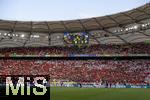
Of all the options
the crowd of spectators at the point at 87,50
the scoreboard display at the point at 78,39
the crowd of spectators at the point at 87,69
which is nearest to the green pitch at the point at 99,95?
the crowd of spectators at the point at 87,69

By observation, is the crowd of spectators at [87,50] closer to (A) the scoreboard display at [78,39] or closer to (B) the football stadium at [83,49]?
(B) the football stadium at [83,49]

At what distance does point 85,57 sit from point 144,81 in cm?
2017

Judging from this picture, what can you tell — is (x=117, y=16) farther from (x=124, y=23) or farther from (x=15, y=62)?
(x=15, y=62)

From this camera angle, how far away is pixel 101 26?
9131 cm

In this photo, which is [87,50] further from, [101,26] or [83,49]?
[101,26]

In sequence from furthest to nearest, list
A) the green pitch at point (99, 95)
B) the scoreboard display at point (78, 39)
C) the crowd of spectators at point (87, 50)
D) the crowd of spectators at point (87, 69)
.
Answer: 1. the scoreboard display at point (78, 39)
2. the crowd of spectators at point (87, 50)
3. the crowd of spectators at point (87, 69)
4. the green pitch at point (99, 95)

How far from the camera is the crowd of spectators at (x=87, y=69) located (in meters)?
71.0

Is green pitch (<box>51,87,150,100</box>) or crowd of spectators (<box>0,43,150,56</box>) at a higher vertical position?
crowd of spectators (<box>0,43,150,56</box>)

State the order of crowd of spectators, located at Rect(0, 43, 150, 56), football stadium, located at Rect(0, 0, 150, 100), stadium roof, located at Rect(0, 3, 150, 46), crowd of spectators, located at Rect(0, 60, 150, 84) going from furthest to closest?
stadium roof, located at Rect(0, 3, 150, 46)
crowd of spectators, located at Rect(0, 43, 150, 56)
football stadium, located at Rect(0, 0, 150, 100)
crowd of spectators, located at Rect(0, 60, 150, 84)

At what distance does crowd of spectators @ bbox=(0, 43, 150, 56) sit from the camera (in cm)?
8065

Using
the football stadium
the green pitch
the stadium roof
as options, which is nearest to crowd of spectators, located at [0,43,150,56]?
the football stadium

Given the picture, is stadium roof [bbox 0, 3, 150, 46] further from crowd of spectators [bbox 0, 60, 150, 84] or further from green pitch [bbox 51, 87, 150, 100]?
green pitch [bbox 51, 87, 150, 100]

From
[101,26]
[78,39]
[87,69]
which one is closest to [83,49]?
[78,39]

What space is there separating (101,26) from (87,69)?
1987 centimetres
